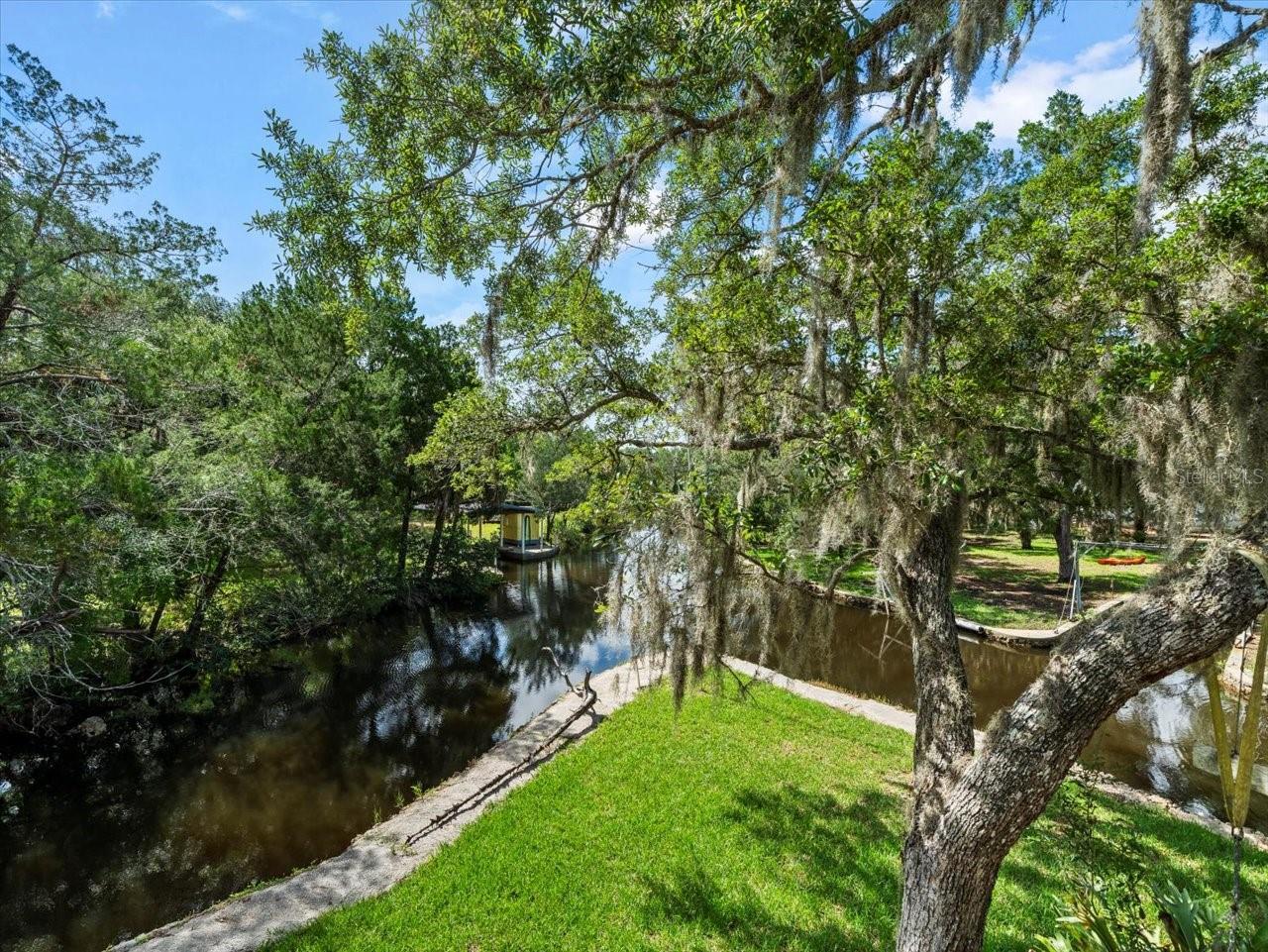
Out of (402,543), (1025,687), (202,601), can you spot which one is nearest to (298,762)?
(202,601)

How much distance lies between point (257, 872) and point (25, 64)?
8178 millimetres

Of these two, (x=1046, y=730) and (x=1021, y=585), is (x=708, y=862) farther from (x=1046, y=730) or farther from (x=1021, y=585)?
(x=1021, y=585)

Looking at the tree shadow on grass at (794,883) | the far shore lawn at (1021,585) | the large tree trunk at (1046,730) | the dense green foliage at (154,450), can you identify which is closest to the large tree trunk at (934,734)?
the large tree trunk at (1046,730)

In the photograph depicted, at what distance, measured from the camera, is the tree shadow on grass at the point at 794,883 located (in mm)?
3912

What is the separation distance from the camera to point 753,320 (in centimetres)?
466

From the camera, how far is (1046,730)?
7.00 ft

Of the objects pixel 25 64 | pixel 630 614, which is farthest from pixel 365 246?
pixel 25 64

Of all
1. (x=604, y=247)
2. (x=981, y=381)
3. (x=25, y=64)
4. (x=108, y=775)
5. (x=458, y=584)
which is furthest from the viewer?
(x=458, y=584)

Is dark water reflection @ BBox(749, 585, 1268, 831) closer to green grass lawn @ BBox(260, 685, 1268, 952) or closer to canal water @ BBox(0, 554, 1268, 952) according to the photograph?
canal water @ BBox(0, 554, 1268, 952)

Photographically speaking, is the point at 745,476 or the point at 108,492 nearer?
the point at 745,476

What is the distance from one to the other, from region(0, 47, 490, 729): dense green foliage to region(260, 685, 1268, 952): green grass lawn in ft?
14.6

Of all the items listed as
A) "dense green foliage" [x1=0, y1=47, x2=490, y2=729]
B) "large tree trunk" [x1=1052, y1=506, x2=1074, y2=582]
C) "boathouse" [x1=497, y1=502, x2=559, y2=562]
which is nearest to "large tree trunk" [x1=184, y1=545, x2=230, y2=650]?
"dense green foliage" [x1=0, y1=47, x2=490, y2=729]

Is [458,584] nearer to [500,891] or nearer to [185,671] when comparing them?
[185,671]

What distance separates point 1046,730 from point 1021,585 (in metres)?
16.1
